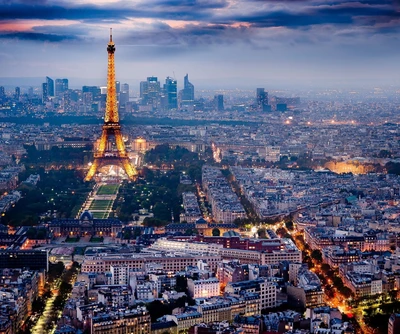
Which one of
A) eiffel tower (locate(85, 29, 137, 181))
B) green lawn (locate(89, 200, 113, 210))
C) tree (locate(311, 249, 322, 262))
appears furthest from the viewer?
eiffel tower (locate(85, 29, 137, 181))

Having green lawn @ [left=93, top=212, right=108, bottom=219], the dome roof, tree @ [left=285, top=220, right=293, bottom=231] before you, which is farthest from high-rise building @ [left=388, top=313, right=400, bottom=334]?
green lawn @ [left=93, top=212, right=108, bottom=219]

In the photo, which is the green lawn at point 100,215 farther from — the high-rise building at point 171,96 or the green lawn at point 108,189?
the high-rise building at point 171,96

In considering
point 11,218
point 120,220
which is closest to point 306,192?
point 120,220

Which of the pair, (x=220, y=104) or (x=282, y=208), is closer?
(x=282, y=208)

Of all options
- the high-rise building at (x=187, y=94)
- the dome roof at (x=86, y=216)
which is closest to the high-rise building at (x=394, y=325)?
the dome roof at (x=86, y=216)

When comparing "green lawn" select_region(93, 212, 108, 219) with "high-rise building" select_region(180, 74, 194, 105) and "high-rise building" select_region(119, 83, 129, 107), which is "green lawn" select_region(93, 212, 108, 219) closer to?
"high-rise building" select_region(119, 83, 129, 107)

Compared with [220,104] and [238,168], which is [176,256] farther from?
[220,104]

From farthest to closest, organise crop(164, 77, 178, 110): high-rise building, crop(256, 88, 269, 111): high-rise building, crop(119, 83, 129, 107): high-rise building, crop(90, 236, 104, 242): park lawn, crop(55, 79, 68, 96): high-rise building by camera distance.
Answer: crop(164, 77, 178, 110): high-rise building
crop(256, 88, 269, 111): high-rise building
crop(119, 83, 129, 107): high-rise building
crop(55, 79, 68, 96): high-rise building
crop(90, 236, 104, 242): park lawn

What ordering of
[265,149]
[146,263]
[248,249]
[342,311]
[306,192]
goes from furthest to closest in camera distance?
[265,149]
[306,192]
[248,249]
[146,263]
[342,311]

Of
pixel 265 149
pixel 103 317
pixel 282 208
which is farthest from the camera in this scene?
pixel 265 149
